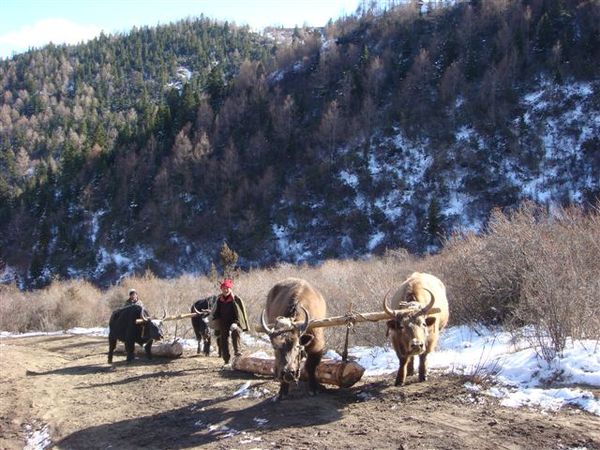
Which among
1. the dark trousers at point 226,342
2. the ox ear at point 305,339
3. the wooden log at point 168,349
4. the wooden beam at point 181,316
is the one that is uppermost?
the ox ear at point 305,339

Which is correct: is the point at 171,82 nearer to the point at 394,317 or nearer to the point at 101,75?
the point at 101,75

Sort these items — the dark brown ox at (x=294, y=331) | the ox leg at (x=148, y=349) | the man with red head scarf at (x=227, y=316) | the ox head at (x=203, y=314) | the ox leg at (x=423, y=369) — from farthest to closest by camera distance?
1. the ox head at (x=203, y=314)
2. the ox leg at (x=148, y=349)
3. the man with red head scarf at (x=227, y=316)
4. the ox leg at (x=423, y=369)
5. the dark brown ox at (x=294, y=331)

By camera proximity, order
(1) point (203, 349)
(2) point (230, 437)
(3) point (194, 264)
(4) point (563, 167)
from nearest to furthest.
Answer: 1. (2) point (230, 437)
2. (1) point (203, 349)
3. (4) point (563, 167)
4. (3) point (194, 264)

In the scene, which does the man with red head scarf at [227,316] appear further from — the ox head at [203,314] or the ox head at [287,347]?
the ox head at [287,347]

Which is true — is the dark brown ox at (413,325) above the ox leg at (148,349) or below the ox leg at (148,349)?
above

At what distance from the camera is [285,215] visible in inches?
2749

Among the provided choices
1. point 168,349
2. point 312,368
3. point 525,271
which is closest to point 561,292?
point 525,271

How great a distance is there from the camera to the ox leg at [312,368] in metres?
9.11

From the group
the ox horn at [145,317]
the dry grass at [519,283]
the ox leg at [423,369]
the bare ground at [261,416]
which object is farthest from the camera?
the ox horn at [145,317]

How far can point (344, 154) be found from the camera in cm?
7294

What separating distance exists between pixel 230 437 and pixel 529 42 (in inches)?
3022

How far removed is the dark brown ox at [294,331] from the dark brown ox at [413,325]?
52.8 inches

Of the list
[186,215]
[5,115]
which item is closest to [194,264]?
[186,215]

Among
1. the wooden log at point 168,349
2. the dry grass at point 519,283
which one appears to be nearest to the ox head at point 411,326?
the dry grass at point 519,283
